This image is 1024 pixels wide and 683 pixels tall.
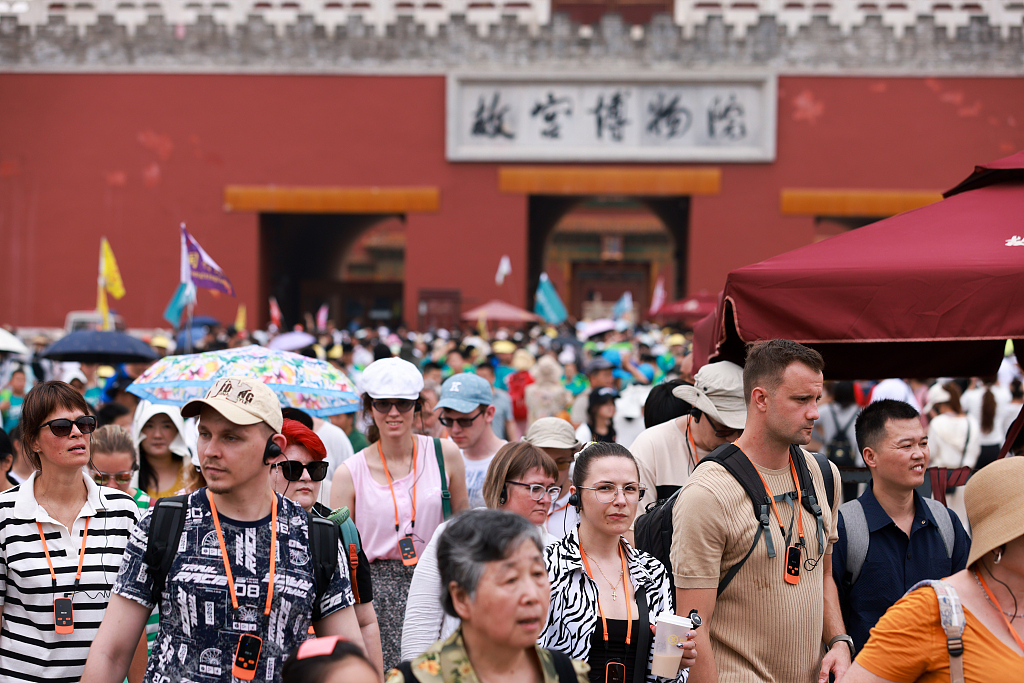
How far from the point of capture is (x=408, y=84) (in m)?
22.5

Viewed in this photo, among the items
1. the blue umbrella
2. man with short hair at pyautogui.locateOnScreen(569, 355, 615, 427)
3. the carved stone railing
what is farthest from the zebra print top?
the carved stone railing

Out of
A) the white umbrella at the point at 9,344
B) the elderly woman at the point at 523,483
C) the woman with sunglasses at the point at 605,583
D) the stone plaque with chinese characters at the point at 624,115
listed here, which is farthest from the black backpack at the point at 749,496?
the stone plaque with chinese characters at the point at 624,115

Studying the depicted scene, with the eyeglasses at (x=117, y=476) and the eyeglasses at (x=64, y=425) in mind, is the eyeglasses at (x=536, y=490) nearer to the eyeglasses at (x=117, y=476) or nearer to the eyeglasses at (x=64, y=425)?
the eyeglasses at (x=64, y=425)

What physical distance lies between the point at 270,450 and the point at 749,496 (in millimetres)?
1472

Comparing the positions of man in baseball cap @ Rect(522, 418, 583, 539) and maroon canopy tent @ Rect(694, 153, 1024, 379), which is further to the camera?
man in baseball cap @ Rect(522, 418, 583, 539)

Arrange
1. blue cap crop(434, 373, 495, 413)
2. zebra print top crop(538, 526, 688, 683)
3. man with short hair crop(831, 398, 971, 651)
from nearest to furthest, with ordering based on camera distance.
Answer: zebra print top crop(538, 526, 688, 683)
man with short hair crop(831, 398, 971, 651)
blue cap crop(434, 373, 495, 413)

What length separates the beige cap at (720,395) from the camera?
408 cm

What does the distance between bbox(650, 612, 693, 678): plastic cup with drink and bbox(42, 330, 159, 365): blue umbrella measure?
7.66 metres

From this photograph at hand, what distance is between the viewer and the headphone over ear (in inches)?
103

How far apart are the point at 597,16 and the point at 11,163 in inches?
656

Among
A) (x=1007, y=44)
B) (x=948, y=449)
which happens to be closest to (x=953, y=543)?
(x=948, y=449)

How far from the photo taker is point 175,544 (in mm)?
2518

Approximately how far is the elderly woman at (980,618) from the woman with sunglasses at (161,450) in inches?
143

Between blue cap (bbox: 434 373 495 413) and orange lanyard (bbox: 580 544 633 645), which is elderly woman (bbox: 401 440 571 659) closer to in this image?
orange lanyard (bbox: 580 544 633 645)
